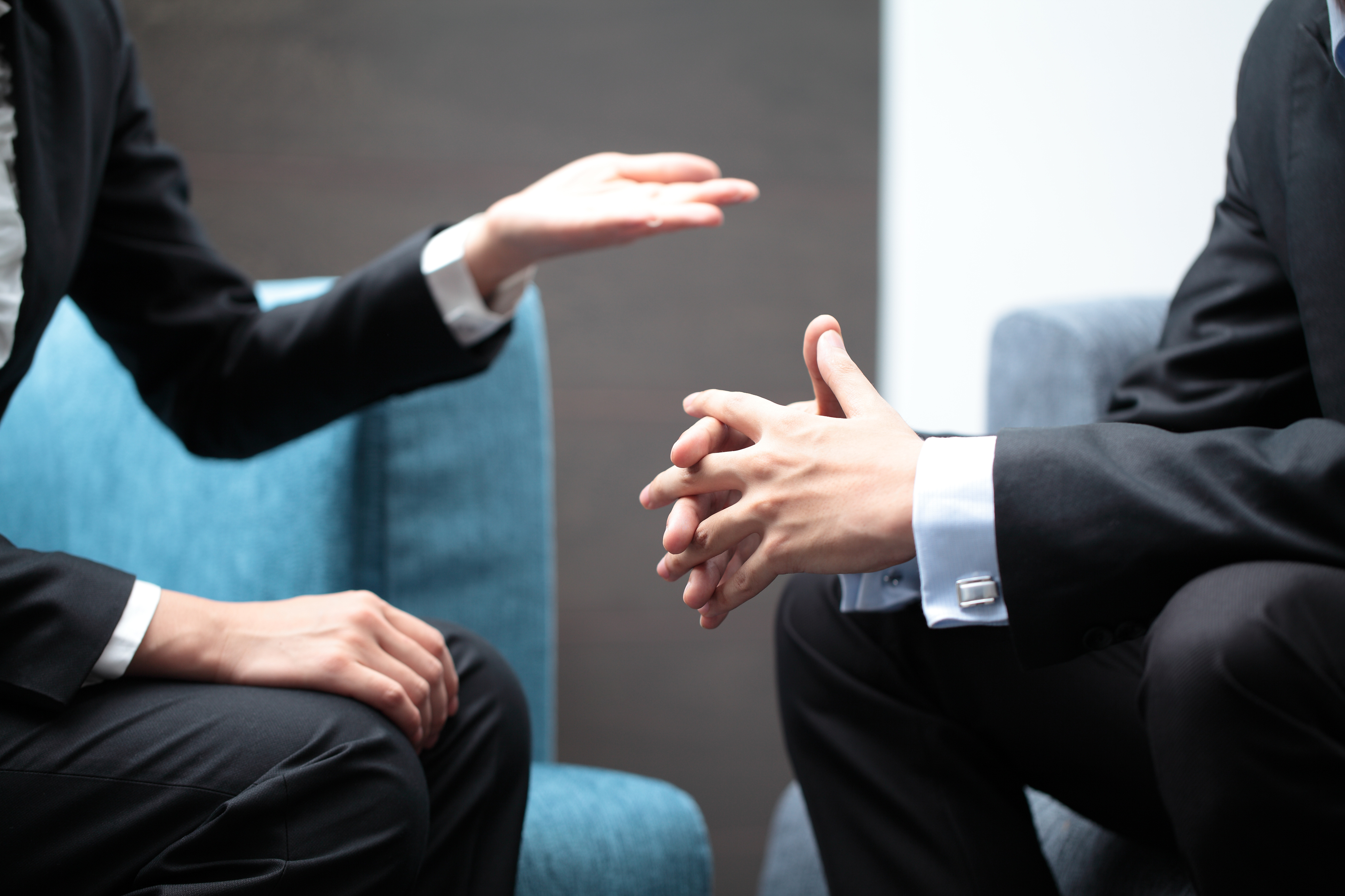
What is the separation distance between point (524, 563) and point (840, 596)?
0.51 metres

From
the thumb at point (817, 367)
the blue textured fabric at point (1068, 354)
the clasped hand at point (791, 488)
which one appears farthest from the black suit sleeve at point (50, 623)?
the blue textured fabric at point (1068, 354)

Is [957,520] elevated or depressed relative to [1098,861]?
elevated

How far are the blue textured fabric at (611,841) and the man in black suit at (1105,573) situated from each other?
0.80ft

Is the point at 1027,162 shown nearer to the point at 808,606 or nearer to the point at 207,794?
the point at 808,606

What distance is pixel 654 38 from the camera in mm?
1742

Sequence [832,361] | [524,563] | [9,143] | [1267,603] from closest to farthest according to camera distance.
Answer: [1267,603] → [832,361] → [9,143] → [524,563]

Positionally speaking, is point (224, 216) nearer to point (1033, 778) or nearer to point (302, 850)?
point (302, 850)

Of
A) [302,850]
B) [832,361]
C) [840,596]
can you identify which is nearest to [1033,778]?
[840,596]

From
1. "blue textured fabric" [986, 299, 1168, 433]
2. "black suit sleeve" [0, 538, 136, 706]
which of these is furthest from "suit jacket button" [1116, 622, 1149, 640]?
"black suit sleeve" [0, 538, 136, 706]

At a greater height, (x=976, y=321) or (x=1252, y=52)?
(x=1252, y=52)

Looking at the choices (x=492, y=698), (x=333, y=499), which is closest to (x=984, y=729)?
(x=492, y=698)

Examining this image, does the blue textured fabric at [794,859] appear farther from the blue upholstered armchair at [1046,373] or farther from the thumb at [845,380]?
the thumb at [845,380]

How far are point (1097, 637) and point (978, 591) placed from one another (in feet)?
0.22

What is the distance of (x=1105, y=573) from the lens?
535 mm
